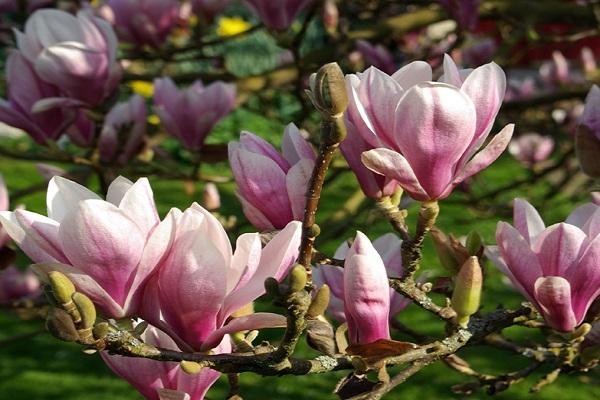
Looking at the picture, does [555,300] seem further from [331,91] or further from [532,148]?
[532,148]

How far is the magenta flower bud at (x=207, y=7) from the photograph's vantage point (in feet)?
10.3

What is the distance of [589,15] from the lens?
3.07 meters

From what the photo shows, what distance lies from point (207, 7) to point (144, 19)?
59 cm

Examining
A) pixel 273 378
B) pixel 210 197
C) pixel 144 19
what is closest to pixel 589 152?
pixel 210 197

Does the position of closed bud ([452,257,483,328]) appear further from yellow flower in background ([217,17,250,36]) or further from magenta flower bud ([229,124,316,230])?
yellow flower in background ([217,17,250,36])

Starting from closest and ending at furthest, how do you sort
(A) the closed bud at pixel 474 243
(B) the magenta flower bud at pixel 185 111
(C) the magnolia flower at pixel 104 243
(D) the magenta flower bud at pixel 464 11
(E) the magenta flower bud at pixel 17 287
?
(C) the magnolia flower at pixel 104 243 < (A) the closed bud at pixel 474 243 < (B) the magenta flower bud at pixel 185 111 < (D) the magenta flower bud at pixel 464 11 < (E) the magenta flower bud at pixel 17 287

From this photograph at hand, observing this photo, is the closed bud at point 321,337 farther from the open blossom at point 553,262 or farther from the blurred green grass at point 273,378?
the blurred green grass at point 273,378

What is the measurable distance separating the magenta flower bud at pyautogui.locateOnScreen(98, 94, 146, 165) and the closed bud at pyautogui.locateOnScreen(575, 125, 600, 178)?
1.03 m

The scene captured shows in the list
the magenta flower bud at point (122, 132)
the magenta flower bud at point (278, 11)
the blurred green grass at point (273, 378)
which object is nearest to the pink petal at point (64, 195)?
the magenta flower bud at point (122, 132)

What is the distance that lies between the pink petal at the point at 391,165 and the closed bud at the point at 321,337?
0.64 ft

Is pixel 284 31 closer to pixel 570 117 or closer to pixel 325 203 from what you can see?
pixel 570 117

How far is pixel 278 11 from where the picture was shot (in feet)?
7.50

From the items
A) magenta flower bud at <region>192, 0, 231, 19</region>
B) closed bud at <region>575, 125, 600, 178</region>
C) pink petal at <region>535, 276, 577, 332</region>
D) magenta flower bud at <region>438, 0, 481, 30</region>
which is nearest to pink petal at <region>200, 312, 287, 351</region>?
pink petal at <region>535, 276, 577, 332</region>

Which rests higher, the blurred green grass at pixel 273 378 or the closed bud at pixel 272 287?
the closed bud at pixel 272 287
